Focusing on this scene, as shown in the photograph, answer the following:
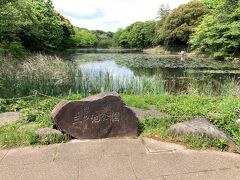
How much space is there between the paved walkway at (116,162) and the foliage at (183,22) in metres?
34.6

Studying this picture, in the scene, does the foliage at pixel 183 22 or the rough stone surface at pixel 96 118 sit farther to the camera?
the foliage at pixel 183 22

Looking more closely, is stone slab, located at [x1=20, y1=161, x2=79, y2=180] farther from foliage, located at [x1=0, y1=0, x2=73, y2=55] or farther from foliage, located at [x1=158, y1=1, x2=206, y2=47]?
foliage, located at [x1=158, y1=1, x2=206, y2=47]

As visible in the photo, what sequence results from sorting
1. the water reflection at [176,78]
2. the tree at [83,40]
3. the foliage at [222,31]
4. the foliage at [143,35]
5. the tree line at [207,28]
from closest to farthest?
the water reflection at [176,78] < the foliage at [222,31] < the tree line at [207,28] < the foliage at [143,35] < the tree at [83,40]

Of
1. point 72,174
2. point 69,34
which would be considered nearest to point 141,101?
point 72,174

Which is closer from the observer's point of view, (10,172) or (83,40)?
(10,172)

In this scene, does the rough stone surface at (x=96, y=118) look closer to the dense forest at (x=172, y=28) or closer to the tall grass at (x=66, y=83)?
Answer: the tall grass at (x=66, y=83)

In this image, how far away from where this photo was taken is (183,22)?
1521 inches

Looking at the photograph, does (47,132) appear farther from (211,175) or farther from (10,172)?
(211,175)

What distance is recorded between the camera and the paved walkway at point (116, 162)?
2.95 metres

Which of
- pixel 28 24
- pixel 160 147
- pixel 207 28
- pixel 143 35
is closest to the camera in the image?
pixel 160 147

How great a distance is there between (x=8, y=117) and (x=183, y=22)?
36510 mm

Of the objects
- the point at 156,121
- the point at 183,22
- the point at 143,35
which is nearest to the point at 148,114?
the point at 156,121

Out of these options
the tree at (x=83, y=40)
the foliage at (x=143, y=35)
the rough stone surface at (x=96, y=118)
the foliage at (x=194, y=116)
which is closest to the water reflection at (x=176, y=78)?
the foliage at (x=194, y=116)

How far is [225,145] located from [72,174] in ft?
6.40
